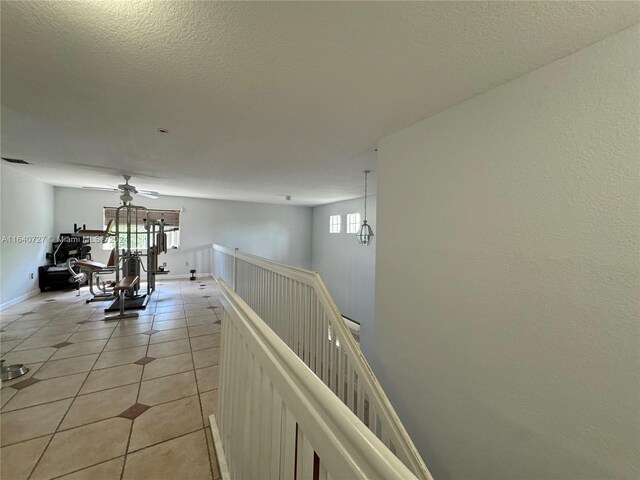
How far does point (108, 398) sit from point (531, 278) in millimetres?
3031

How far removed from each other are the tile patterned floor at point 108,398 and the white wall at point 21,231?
0.80 metres

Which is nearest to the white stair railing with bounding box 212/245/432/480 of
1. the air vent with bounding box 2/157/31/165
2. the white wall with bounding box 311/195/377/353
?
the white wall with bounding box 311/195/377/353

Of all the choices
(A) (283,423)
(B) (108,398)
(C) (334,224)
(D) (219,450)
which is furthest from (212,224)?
(A) (283,423)

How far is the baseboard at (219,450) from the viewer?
51.4 inches

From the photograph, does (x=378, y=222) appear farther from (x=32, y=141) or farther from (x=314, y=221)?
(x=314, y=221)

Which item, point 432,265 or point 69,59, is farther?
point 432,265

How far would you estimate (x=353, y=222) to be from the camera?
6.85 meters

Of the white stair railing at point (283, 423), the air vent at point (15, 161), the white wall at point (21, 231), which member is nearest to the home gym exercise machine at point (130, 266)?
the air vent at point (15, 161)

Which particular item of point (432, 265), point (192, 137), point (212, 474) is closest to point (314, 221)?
point (192, 137)

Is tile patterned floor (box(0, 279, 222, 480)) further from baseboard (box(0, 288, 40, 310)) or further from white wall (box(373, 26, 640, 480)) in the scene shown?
white wall (box(373, 26, 640, 480))

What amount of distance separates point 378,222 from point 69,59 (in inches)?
90.9

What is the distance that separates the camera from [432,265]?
6.13ft

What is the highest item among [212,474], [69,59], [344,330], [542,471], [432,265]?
[69,59]

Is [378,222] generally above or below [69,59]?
below
